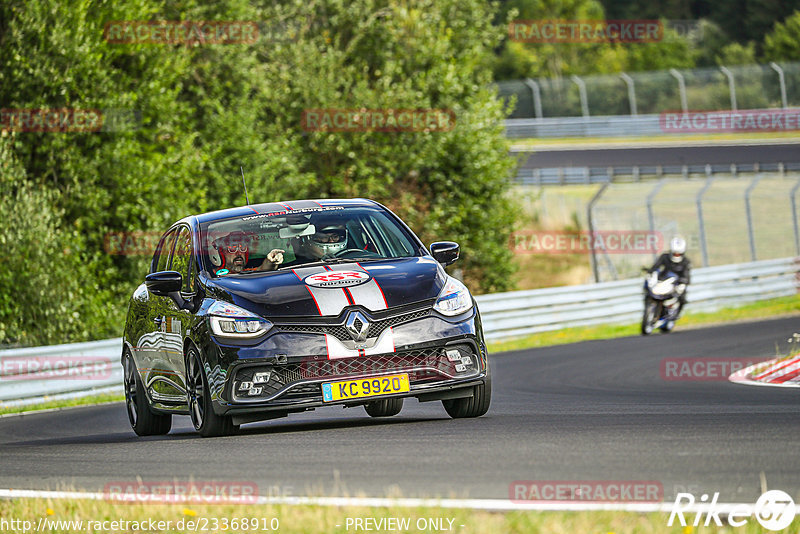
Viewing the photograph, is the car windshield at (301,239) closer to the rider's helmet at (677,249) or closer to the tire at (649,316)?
the tire at (649,316)

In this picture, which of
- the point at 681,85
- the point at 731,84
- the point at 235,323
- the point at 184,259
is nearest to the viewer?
the point at 235,323

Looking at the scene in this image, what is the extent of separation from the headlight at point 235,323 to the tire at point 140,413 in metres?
2.07

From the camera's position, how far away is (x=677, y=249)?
2191 centimetres

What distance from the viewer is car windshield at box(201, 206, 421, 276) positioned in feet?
29.0

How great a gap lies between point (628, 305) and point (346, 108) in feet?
29.7

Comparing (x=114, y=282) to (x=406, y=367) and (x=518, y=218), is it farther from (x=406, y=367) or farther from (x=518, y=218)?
(x=406, y=367)

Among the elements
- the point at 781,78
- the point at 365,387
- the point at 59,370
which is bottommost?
the point at 59,370

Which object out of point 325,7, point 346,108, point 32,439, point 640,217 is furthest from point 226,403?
point 640,217

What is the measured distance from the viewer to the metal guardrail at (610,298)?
23094mm

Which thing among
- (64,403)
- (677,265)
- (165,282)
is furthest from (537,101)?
(165,282)

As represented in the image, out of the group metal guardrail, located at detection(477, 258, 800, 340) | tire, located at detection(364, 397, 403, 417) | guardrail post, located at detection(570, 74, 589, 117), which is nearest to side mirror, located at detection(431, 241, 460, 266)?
tire, located at detection(364, 397, 403, 417)

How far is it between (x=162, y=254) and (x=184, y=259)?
3.62ft

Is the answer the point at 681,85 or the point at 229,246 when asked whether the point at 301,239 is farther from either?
the point at 681,85

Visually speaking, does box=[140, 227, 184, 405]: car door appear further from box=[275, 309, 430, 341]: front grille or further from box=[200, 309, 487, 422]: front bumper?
box=[275, 309, 430, 341]: front grille
